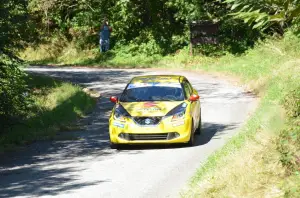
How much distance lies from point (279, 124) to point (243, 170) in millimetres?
1454

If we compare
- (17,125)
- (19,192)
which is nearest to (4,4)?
(17,125)

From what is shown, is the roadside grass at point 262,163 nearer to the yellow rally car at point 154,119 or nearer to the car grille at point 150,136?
the yellow rally car at point 154,119

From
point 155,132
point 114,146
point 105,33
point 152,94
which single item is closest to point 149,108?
point 155,132

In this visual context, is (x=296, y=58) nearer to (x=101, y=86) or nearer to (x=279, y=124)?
(x=101, y=86)

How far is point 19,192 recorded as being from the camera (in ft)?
38.0

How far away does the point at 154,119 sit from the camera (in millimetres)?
15484

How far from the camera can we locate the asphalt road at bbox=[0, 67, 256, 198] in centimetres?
1159

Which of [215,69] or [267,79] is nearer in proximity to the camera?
[267,79]

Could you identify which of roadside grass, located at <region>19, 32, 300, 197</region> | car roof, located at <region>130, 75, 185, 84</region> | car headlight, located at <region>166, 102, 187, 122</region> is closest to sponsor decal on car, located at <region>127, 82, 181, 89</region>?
car roof, located at <region>130, 75, 185, 84</region>

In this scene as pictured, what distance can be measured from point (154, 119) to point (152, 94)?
1397 mm

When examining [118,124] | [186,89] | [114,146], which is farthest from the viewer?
[186,89]

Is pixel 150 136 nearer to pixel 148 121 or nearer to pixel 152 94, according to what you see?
pixel 148 121

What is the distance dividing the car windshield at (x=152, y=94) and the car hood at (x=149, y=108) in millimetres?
342

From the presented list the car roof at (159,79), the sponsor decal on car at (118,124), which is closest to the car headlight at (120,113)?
the sponsor decal on car at (118,124)
